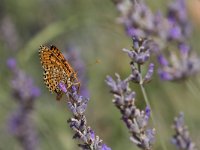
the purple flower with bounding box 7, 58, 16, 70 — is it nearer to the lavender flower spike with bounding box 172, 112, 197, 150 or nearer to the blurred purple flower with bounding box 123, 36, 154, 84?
the blurred purple flower with bounding box 123, 36, 154, 84

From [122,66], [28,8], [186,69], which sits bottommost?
[186,69]

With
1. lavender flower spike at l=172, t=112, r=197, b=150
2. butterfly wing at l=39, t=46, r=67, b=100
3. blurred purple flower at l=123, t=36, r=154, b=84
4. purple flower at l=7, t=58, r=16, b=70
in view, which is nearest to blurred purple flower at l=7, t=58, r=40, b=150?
purple flower at l=7, t=58, r=16, b=70

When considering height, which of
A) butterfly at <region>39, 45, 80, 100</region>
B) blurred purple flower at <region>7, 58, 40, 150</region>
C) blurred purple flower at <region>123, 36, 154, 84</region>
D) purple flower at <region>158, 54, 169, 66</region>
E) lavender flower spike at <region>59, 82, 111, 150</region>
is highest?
blurred purple flower at <region>7, 58, 40, 150</region>

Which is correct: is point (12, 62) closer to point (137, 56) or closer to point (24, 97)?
point (24, 97)

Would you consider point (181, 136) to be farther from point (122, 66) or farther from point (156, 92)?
point (122, 66)

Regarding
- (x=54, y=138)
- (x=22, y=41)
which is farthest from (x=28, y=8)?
(x=54, y=138)

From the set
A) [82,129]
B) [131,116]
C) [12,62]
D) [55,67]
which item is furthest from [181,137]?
[12,62]

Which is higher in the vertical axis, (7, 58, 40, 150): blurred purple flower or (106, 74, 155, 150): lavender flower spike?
(7, 58, 40, 150): blurred purple flower
